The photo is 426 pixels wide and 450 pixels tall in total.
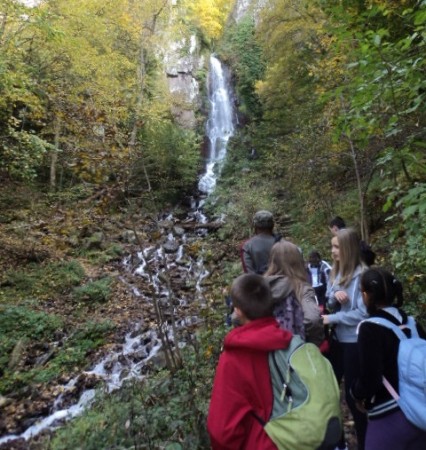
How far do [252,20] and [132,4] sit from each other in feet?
41.5

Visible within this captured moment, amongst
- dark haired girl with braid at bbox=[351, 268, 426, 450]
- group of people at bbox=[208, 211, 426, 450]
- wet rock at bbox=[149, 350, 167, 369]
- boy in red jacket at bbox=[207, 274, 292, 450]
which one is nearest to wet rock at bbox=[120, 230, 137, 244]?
wet rock at bbox=[149, 350, 167, 369]

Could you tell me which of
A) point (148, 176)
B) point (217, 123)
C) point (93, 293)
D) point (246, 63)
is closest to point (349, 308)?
point (148, 176)

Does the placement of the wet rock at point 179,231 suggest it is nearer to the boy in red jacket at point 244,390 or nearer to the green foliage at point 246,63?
the green foliage at point 246,63

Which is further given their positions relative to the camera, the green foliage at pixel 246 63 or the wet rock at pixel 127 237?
the green foliage at pixel 246 63

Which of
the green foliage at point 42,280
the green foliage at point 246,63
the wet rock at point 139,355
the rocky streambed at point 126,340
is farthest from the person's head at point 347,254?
the green foliage at point 246,63

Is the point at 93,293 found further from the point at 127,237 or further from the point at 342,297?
the point at 342,297

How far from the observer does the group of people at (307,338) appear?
5.13 feet

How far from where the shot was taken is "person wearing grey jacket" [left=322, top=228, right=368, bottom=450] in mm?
2709

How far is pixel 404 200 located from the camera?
2469 millimetres

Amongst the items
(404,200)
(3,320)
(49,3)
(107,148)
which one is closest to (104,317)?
(3,320)

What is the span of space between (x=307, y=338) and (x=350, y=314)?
499 mm

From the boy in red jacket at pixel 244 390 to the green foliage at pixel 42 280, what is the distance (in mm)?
8791

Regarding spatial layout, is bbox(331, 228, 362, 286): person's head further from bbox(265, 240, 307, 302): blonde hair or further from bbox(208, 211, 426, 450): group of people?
bbox(265, 240, 307, 302): blonde hair

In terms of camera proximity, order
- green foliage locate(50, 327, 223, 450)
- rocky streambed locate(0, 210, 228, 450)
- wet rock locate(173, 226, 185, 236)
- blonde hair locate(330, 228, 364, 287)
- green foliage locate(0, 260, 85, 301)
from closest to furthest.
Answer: blonde hair locate(330, 228, 364, 287), green foliage locate(50, 327, 223, 450), rocky streambed locate(0, 210, 228, 450), green foliage locate(0, 260, 85, 301), wet rock locate(173, 226, 185, 236)
